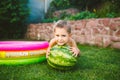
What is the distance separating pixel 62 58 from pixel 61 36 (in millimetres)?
368

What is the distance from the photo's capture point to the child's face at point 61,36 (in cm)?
312

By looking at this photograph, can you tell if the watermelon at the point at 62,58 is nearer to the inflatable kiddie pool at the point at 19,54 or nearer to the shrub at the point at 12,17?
the inflatable kiddie pool at the point at 19,54

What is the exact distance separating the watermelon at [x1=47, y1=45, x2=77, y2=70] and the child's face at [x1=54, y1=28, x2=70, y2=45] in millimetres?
108

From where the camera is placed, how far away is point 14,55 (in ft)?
11.2

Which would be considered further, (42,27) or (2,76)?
(42,27)

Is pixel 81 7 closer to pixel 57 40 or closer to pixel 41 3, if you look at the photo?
pixel 41 3

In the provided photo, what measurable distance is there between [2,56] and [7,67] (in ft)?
0.81

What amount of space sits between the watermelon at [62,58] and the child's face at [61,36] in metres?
0.11

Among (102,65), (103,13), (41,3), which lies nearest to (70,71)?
(102,65)

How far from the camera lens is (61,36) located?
3.15m

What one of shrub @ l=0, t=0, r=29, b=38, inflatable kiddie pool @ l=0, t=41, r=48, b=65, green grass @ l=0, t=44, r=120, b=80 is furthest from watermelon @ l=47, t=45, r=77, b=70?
shrub @ l=0, t=0, r=29, b=38

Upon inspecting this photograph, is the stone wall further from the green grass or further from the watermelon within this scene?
the watermelon

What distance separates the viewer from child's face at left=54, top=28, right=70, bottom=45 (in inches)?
123

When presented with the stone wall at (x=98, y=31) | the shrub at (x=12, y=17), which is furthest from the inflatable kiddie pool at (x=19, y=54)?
the shrub at (x=12, y=17)
